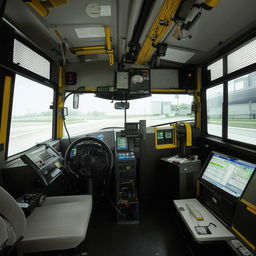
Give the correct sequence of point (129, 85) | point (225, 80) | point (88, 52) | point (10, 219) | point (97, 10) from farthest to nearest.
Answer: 1. point (129, 85)
2. point (88, 52)
3. point (225, 80)
4. point (97, 10)
5. point (10, 219)

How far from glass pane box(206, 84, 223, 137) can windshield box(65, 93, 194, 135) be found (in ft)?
1.26

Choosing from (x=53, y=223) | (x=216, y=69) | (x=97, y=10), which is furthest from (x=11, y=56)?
(x=216, y=69)

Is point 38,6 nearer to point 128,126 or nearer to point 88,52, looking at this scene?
point 88,52

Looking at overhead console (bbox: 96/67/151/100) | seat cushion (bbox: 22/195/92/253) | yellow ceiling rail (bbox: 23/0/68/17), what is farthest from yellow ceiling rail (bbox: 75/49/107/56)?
seat cushion (bbox: 22/195/92/253)

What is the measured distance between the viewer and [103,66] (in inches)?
113

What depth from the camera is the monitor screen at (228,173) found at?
1.43 meters

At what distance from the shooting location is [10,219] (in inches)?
32.2

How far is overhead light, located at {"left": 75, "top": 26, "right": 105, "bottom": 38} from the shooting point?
1806mm

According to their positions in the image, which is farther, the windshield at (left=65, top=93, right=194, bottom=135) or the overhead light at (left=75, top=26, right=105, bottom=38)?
the windshield at (left=65, top=93, right=194, bottom=135)

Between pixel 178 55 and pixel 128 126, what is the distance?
144cm

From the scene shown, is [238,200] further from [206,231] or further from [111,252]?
[111,252]

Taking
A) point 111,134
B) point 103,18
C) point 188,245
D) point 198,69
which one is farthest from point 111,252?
point 198,69

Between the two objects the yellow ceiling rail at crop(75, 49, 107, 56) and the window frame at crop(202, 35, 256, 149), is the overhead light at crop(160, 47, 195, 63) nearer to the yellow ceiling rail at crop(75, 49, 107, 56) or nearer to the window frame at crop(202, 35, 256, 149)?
the window frame at crop(202, 35, 256, 149)

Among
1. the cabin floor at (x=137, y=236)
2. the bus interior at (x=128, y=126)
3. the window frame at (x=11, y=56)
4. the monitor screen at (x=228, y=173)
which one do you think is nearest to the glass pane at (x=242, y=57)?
the bus interior at (x=128, y=126)
